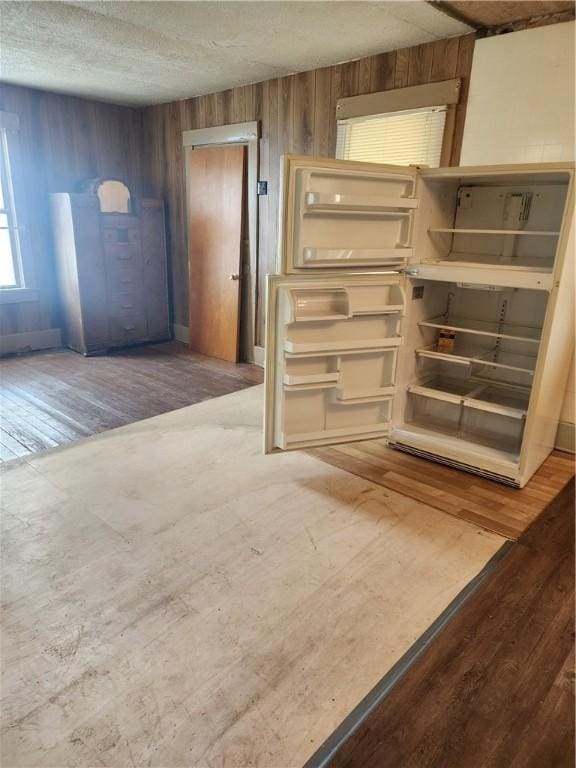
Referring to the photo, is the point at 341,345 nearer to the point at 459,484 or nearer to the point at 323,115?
the point at 459,484

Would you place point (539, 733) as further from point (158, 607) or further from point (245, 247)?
point (245, 247)

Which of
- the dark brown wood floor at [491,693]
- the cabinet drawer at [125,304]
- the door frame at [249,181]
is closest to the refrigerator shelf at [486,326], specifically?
the dark brown wood floor at [491,693]

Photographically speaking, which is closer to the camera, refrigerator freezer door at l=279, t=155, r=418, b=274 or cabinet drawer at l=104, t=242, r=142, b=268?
refrigerator freezer door at l=279, t=155, r=418, b=274

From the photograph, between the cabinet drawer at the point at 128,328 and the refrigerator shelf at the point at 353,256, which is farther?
the cabinet drawer at the point at 128,328

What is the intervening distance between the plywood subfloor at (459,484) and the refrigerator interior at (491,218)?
1.15 m

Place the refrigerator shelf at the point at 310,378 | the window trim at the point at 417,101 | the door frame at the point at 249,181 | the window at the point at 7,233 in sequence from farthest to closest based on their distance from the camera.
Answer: the window at the point at 7,233, the door frame at the point at 249,181, the window trim at the point at 417,101, the refrigerator shelf at the point at 310,378

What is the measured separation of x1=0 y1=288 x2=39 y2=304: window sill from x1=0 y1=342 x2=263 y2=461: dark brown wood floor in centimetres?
54

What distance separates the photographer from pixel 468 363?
112 inches

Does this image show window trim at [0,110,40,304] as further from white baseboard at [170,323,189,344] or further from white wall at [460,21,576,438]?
white wall at [460,21,576,438]

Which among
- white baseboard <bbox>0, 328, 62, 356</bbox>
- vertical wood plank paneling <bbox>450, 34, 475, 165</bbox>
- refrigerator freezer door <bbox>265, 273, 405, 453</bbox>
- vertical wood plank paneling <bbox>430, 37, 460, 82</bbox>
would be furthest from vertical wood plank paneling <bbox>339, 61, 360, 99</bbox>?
white baseboard <bbox>0, 328, 62, 356</bbox>

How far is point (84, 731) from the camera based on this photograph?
1360 millimetres

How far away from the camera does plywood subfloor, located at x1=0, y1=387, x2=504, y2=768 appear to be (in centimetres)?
138

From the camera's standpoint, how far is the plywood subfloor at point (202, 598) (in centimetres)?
138

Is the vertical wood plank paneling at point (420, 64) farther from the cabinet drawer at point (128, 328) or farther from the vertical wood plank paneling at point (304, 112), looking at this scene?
the cabinet drawer at point (128, 328)
